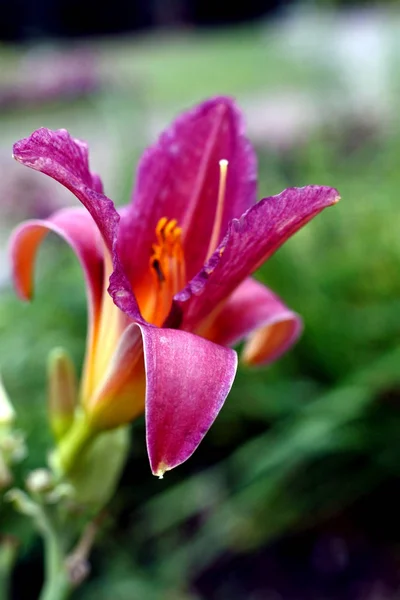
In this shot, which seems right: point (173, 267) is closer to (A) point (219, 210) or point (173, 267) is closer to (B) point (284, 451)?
(A) point (219, 210)

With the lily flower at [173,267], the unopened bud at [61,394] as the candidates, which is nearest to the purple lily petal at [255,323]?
the lily flower at [173,267]

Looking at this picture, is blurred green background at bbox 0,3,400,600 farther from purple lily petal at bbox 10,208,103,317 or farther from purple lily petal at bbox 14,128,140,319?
purple lily petal at bbox 14,128,140,319

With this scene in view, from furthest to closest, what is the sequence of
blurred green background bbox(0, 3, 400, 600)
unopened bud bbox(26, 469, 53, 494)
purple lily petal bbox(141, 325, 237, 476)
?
blurred green background bbox(0, 3, 400, 600) → unopened bud bbox(26, 469, 53, 494) → purple lily petal bbox(141, 325, 237, 476)

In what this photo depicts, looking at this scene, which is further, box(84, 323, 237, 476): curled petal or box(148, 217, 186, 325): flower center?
box(148, 217, 186, 325): flower center

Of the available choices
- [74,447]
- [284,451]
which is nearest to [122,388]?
[74,447]

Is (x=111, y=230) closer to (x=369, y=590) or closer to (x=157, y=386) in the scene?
(x=157, y=386)

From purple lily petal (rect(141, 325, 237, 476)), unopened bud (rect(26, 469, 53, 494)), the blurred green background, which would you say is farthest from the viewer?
the blurred green background

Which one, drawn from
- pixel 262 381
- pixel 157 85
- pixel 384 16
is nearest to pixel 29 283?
pixel 262 381

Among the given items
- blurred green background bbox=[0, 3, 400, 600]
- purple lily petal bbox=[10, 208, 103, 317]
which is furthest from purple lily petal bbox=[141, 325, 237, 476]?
blurred green background bbox=[0, 3, 400, 600]

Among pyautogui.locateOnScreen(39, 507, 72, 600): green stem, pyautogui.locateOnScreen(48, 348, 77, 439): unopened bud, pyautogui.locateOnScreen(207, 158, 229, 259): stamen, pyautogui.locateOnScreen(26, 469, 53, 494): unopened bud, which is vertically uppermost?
pyautogui.locateOnScreen(207, 158, 229, 259): stamen
